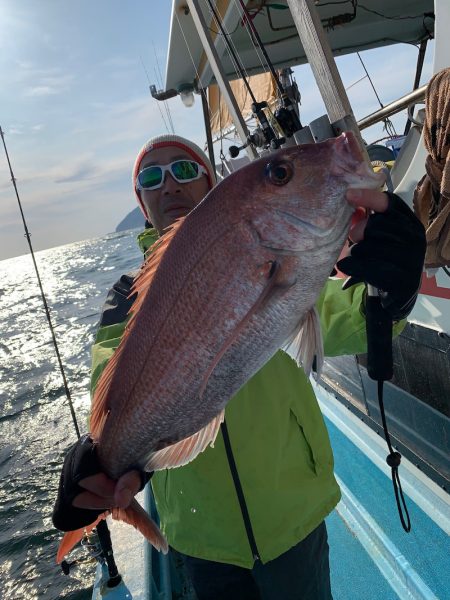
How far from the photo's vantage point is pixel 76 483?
1538 mm

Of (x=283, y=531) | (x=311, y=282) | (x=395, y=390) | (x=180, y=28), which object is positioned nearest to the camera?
(x=311, y=282)

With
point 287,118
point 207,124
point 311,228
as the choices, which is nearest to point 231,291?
point 311,228

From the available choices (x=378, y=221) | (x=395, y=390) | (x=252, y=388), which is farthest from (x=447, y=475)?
(x=378, y=221)

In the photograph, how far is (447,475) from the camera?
301 centimetres

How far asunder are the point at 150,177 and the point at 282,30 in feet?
14.9

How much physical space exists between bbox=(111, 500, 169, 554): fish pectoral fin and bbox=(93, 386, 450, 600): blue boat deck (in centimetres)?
112

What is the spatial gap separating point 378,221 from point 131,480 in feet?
3.93

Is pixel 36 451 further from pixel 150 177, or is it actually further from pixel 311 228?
pixel 311 228

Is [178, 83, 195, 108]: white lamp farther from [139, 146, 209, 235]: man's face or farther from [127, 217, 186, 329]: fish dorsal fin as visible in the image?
[127, 217, 186, 329]: fish dorsal fin

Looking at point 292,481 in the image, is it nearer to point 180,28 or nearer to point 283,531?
point 283,531

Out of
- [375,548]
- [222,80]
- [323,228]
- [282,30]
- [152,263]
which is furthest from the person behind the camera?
[282,30]

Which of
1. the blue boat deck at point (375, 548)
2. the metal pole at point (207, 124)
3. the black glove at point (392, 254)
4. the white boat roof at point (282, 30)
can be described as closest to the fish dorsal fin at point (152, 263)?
the black glove at point (392, 254)

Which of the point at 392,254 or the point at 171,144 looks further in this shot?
the point at 171,144

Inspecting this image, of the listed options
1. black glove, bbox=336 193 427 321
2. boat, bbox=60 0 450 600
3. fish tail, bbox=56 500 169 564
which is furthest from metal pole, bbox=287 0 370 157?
fish tail, bbox=56 500 169 564
